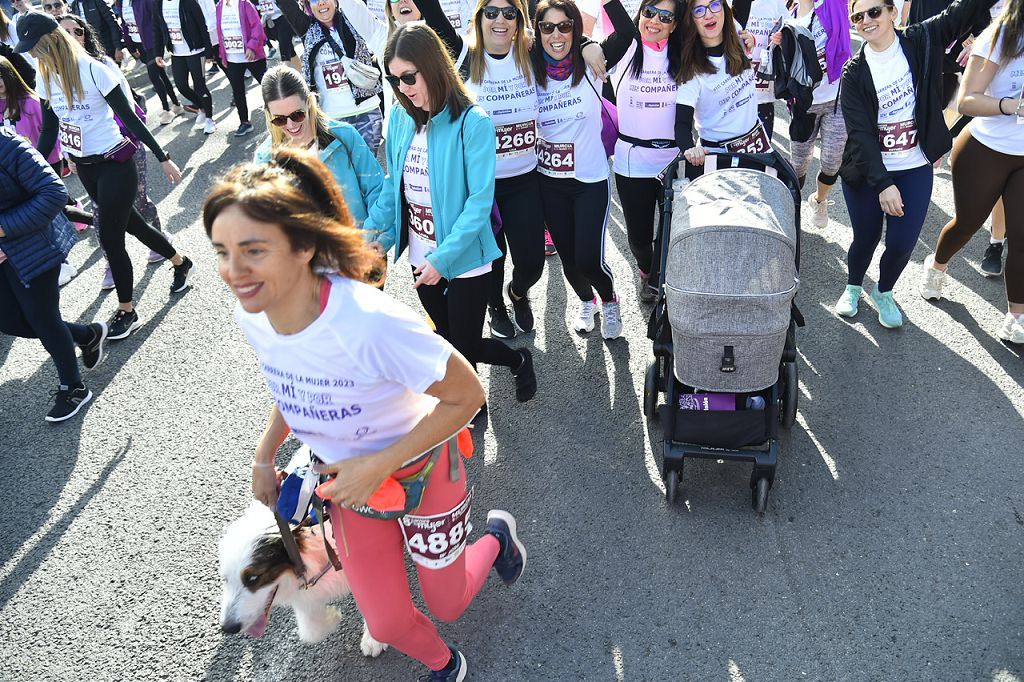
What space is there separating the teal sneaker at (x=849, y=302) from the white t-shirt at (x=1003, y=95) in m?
1.11

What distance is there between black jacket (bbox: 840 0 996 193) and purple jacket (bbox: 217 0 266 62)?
7308 mm

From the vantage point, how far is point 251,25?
9242 mm

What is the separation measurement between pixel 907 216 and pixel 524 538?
296cm

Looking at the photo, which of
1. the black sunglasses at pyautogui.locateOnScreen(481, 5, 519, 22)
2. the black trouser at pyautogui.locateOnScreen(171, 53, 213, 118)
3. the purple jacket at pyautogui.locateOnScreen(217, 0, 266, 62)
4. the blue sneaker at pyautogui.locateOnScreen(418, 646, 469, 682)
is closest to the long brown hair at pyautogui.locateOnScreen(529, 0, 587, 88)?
the black sunglasses at pyautogui.locateOnScreen(481, 5, 519, 22)

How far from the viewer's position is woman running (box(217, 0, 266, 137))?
30.2 ft

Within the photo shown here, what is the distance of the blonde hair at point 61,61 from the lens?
4969 mm

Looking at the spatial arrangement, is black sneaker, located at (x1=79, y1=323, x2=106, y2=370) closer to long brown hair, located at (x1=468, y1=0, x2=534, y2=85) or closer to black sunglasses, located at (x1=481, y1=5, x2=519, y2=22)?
long brown hair, located at (x1=468, y1=0, x2=534, y2=85)

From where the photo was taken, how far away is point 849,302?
496 cm

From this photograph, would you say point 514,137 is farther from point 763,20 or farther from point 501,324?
point 763,20

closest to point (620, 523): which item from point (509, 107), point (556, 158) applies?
point (556, 158)

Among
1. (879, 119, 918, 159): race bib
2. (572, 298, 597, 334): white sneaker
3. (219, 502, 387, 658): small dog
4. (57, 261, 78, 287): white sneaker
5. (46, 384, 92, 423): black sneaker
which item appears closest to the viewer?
(219, 502, 387, 658): small dog

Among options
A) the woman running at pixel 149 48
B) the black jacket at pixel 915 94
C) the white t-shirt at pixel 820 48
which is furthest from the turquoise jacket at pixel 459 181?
the woman running at pixel 149 48

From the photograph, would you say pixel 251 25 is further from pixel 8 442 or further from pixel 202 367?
pixel 8 442

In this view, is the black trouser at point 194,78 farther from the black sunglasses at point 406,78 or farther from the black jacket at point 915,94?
the black jacket at point 915,94
